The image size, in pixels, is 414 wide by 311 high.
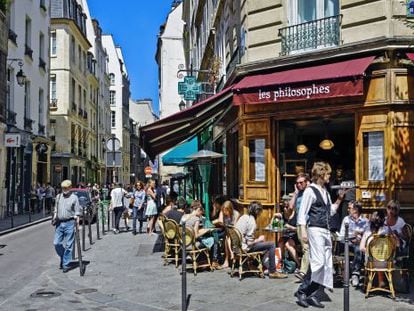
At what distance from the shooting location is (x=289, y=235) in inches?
415

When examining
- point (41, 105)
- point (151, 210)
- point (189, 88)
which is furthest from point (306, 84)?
point (41, 105)

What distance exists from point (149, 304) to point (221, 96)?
4974 mm

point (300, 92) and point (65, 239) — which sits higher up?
point (300, 92)

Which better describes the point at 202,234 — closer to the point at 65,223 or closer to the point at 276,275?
the point at 276,275

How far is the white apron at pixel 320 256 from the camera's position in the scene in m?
7.89

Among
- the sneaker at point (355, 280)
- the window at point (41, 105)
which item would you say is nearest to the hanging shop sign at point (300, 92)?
the sneaker at point (355, 280)

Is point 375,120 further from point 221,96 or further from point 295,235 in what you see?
point 221,96

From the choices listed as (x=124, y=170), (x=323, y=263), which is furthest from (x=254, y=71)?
(x=124, y=170)

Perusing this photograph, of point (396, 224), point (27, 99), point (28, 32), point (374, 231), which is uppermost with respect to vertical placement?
point (28, 32)

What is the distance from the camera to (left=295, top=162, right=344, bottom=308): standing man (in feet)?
26.0

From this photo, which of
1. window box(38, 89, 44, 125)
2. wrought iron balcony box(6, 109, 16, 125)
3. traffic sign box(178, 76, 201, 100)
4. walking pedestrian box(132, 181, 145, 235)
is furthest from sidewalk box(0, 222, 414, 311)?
window box(38, 89, 44, 125)

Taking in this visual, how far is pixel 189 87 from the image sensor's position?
73.6 feet

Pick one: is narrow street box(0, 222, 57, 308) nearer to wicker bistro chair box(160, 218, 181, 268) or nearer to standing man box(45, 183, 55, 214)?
wicker bistro chair box(160, 218, 181, 268)

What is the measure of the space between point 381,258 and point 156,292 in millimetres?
3448
